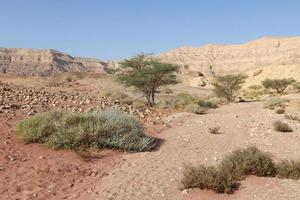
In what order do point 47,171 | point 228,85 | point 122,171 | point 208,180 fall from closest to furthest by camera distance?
point 208,180 < point 47,171 < point 122,171 < point 228,85

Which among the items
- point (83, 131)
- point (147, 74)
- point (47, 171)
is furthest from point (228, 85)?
point (47, 171)

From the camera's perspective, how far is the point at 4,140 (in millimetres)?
10352

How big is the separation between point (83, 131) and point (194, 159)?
8.87 feet

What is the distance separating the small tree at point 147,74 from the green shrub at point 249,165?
16.5 meters

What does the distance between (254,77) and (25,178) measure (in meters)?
62.8

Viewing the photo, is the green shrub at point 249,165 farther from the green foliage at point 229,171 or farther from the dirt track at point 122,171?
the dirt track at point 122,171

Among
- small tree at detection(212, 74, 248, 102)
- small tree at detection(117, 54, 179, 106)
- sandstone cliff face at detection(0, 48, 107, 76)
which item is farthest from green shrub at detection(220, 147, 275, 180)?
sandstone cliff face at detection(0, 48, 107, 76)

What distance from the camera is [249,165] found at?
849 centimetres

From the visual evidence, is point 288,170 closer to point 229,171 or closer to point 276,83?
point 229,171

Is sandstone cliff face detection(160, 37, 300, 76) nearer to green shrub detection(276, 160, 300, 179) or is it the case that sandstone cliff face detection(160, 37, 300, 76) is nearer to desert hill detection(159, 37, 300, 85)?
desert hill detection(159, 37, 300, 85)

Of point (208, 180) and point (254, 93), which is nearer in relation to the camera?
point (208, 180)

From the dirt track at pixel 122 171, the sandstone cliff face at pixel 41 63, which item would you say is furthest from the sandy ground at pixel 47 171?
the sandstone cliff face at pixel 41 63

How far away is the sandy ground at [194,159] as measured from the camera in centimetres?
749

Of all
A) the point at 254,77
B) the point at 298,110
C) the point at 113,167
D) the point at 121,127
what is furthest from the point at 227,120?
the point at 254,77
